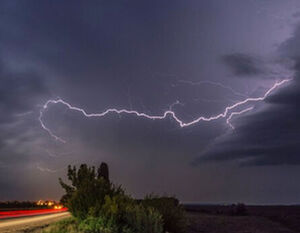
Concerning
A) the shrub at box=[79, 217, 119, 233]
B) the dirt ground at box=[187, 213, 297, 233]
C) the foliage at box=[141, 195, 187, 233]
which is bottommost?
the shrub at box=[79, 217, 119, 233]

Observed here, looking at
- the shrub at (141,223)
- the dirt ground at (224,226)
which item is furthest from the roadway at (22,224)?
the dirt ground at (224,226)

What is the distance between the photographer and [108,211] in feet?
73.5

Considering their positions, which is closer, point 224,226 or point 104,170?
point 224,226

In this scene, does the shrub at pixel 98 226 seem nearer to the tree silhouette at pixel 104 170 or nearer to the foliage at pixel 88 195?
the foliage at pixel 88 195

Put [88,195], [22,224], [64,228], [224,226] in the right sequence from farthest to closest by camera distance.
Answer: [224,226] → [22,224] → [88,195] → [64,228]

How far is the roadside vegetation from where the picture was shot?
69.6ft

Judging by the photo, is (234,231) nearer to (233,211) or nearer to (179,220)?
(179,220)

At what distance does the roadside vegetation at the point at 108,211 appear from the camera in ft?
69.6

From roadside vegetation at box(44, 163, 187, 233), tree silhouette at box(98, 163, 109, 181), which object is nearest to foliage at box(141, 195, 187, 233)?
roadside vegetation at box(44, 163, 187, 233)

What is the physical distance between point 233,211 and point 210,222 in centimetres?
1821

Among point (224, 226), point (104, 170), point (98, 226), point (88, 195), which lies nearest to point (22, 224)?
point (88, 195)

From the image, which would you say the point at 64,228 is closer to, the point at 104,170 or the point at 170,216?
the point at 170,216

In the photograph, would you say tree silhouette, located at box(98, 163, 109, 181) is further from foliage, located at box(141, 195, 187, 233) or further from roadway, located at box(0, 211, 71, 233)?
foliage, located at box(141, 195, 187, 233)

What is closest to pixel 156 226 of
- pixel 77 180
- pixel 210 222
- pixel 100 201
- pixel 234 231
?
pixel 100 201
